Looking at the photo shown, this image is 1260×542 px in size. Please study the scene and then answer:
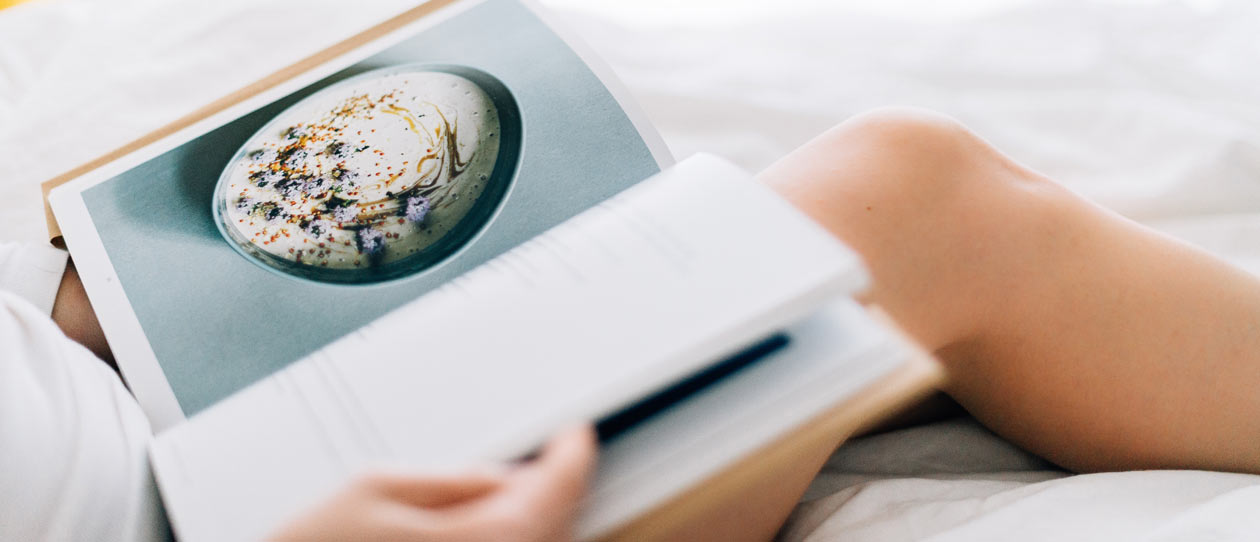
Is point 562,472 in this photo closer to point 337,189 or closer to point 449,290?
point 449,290

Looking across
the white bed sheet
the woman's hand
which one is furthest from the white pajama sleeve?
the woman's hand

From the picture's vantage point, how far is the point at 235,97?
53cm

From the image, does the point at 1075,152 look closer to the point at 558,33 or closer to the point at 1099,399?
the point at 1099,399

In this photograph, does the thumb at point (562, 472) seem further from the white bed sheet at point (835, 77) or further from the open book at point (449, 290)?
the white bed sheet at point (835, 77)

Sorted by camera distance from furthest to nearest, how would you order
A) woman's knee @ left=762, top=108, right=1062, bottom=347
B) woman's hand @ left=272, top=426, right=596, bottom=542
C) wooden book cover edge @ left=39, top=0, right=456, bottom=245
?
wooden book cover edge @ left=39, top=0, right=456, bottom=245, woman's knee @ left=762, top=108, right=1062, bottom=347, woman's hand @ left=272, top=426, right=596, bottom=542

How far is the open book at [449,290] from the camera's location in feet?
0.82

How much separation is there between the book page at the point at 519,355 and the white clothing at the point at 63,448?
0.05 m

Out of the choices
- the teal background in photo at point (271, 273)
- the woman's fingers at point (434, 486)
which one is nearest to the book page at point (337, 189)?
the teal background in photo at point (271, 273)

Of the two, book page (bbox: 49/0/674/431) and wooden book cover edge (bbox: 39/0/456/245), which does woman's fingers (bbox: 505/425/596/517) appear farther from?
wooden book cover edge (bbox: 39/0/456/245)

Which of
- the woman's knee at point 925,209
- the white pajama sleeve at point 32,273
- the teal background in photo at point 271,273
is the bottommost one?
the white pajama sleeve at point 32,273

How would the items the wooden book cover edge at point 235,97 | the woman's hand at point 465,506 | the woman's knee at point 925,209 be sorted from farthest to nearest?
the wooden book cover edge at point 235,97 < the woman's knee at point 925,209 < the woman's hand at point 465,506

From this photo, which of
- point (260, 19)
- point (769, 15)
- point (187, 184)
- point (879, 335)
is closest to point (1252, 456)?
point (879, 335)

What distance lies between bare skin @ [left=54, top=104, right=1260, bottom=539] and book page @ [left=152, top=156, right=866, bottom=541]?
12 centimetres

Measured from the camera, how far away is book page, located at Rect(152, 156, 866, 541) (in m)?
0.25
